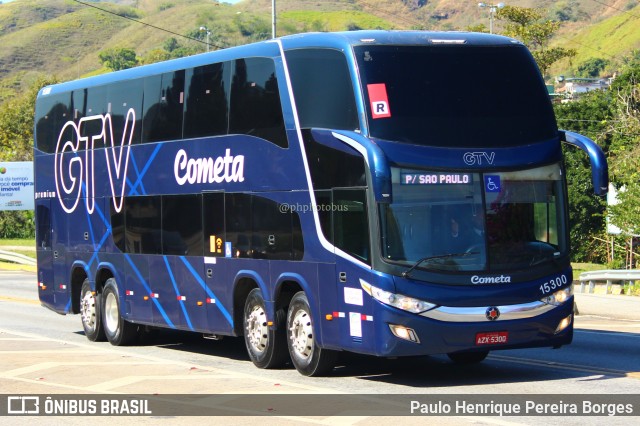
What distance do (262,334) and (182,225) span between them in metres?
2.82

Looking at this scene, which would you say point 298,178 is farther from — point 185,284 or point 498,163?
point 185,284

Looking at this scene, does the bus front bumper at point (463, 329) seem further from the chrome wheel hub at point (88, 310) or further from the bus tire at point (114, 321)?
the chrome wheel hub at point (88, 310)

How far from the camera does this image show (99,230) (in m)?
21.2

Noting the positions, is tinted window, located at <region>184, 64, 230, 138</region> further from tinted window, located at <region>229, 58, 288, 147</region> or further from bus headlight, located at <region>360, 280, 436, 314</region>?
bus headlight, located at <region>360, 280, 436, 314</region>

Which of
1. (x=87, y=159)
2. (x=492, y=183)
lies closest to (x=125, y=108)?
(x=87, y=159)

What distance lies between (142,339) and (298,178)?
21.4 ft

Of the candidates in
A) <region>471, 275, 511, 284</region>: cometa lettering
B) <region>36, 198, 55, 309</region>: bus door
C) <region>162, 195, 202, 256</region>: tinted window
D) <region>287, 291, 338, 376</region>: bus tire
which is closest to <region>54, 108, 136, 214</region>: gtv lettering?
<region>36, 198, 55, 309</region>: bus door

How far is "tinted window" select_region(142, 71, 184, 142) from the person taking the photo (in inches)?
734

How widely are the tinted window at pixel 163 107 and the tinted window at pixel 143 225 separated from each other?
1.02m

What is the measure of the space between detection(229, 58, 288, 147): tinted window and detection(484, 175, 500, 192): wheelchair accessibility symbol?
9.05ft

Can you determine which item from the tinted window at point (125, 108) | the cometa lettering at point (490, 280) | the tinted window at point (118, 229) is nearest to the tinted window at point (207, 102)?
the tinted window at point (125, 108)

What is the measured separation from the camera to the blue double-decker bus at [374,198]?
1390 cm

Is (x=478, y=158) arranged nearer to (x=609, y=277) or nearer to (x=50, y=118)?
(x=50, y=118)

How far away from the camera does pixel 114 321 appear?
20.8m
